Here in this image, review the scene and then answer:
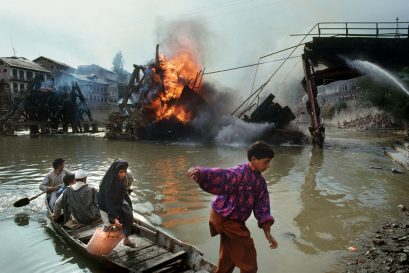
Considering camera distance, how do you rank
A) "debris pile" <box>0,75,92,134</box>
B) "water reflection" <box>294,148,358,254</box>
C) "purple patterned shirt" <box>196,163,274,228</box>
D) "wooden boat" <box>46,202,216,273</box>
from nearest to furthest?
1. "purple patterned shirt" <box>196,163,274,228</box>
2. "wooden boat" <box>46,202,216,273</box>
3. "water reflection" <box>294,148,358,254</box>
4. "debris pile" <box>0,75,92,134</box>

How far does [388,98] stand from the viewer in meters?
39.7

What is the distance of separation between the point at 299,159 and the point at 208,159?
5.74 metres

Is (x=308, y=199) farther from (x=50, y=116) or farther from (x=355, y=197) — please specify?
(x=50, y=116)

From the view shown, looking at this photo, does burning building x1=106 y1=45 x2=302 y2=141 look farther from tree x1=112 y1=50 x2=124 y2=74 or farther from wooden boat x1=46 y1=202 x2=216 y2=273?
tree x1=112 y1=50 x2=124 y2=74

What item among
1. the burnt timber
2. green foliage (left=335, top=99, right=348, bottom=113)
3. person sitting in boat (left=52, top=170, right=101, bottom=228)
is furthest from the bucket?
green foliage (left=335, top=99, right=348, bottom=113)

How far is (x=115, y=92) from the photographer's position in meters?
85.9

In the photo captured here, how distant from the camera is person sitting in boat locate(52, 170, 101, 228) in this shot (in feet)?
21.9

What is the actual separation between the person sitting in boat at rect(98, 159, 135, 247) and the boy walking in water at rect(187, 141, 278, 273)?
2275 mm

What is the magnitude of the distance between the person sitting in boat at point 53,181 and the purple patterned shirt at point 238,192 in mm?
6010

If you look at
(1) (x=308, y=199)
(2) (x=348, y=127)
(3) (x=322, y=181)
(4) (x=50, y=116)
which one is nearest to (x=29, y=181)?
(1) (x=308, y=199)

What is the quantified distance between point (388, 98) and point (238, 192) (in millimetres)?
42702

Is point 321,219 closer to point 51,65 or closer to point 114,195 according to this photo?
point 114,195

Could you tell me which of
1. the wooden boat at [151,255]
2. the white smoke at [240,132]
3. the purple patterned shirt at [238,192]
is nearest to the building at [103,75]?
the white smoke at [240,132]

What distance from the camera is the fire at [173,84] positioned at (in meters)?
31.9
